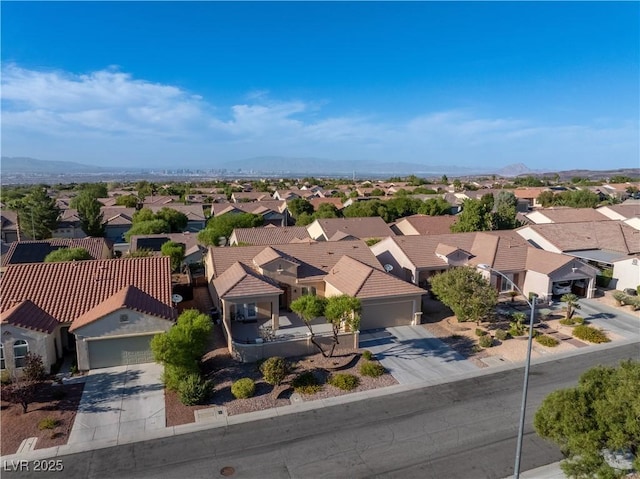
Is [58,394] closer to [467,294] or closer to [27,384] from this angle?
[27,384]

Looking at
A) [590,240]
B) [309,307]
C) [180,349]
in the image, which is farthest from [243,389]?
[590,240]

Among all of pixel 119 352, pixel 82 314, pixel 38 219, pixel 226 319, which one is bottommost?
pixel 119 352

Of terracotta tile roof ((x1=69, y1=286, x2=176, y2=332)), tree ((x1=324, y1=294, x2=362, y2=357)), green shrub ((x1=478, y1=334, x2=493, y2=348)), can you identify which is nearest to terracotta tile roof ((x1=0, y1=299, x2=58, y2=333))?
terracotta tile roof ((x1=69, y1=286, x2=176, y2=332))

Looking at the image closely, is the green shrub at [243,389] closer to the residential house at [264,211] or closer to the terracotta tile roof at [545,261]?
the terracotta tile roof at [545,261]

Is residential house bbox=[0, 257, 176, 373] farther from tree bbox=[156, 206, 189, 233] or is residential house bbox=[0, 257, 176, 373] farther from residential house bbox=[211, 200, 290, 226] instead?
residential house bbox=[211, 200, 290, 226]

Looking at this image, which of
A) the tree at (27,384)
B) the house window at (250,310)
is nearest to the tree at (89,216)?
the house window at (250,310)

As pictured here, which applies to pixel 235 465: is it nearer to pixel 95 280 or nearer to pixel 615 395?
pixel 615 395

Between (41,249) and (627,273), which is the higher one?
(41,249)
